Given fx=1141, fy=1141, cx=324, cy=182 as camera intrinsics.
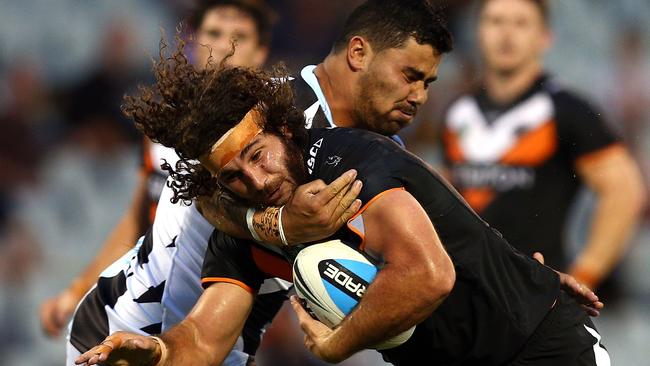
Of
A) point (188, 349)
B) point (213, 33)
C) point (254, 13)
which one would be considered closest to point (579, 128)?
point (254, 13)

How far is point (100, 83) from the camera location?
7.98 m

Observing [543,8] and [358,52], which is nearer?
[358,52]

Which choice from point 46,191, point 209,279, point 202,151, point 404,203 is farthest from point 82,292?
point 404,203

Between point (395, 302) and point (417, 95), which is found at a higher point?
point (417, 95)

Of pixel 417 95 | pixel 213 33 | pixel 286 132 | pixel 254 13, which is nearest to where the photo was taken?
pixel 286 132

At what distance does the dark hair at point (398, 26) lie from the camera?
4848 mm

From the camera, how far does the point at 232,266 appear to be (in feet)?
13.7

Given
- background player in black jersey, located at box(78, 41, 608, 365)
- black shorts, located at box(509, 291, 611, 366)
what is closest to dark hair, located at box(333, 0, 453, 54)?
background player in black jersey, located at box(78, 41, 608, 365)

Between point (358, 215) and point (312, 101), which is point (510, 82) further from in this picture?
point (358, 215)

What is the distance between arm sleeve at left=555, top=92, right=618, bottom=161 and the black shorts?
308 cm

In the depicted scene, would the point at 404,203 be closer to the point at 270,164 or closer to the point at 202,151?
the point at 270,164

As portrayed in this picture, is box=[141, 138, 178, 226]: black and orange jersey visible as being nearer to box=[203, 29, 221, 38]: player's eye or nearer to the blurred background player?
the blurred background player

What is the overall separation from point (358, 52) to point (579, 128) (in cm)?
237

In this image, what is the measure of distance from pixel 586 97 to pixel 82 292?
10.9 ft
